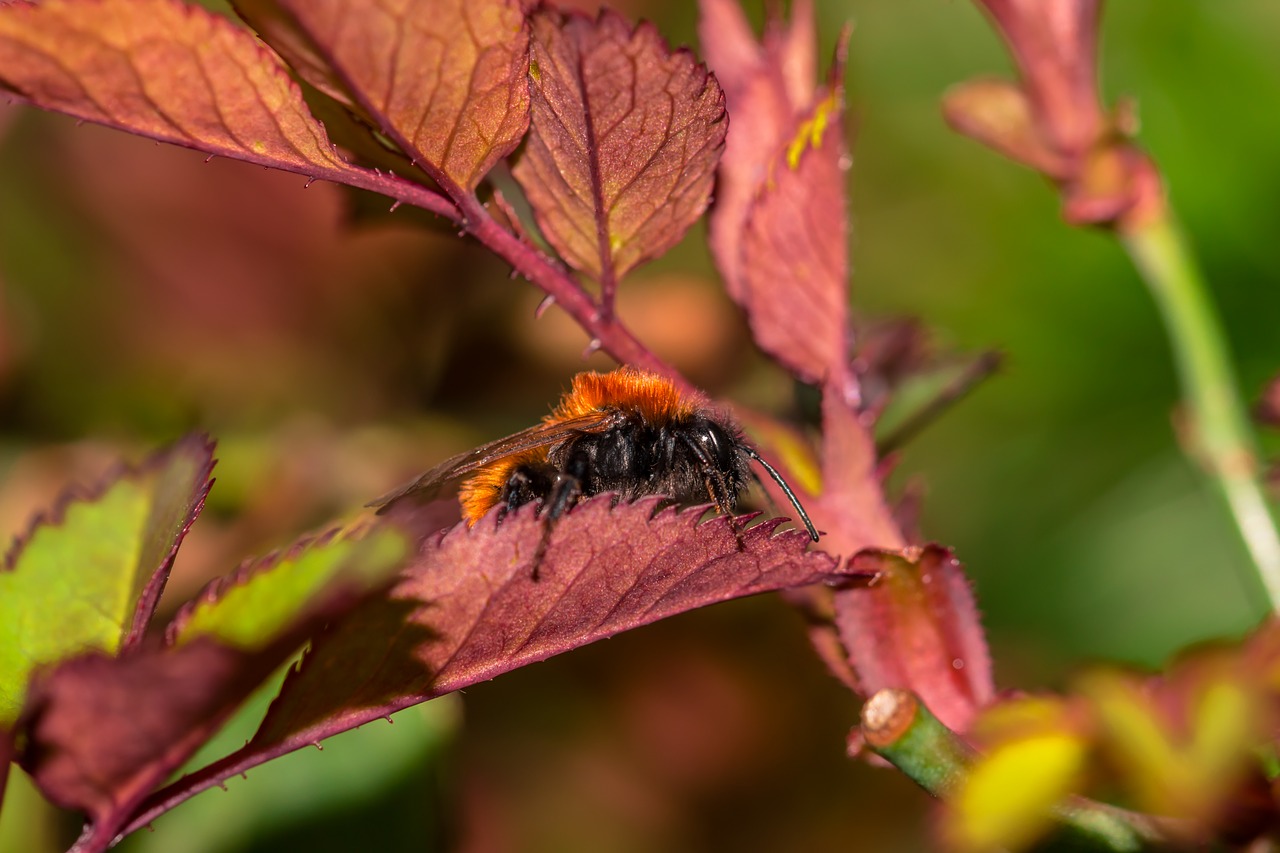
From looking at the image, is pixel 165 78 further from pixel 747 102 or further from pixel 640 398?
pixel 640 398

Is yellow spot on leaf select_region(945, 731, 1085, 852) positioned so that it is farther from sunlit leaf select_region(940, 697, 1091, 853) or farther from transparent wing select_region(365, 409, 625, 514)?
transparent wing select_region(365, 409, 625, 514)

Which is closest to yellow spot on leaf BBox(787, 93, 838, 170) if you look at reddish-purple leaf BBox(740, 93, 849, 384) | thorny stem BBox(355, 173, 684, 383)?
reddish-purple leaf BBox(740, 93, 849, 384)

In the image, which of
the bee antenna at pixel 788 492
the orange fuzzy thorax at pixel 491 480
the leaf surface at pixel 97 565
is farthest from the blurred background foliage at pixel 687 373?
the leaf surface at pixel 97 565

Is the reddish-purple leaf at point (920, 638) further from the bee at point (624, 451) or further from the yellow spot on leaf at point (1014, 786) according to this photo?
the bee at point (624, 451)

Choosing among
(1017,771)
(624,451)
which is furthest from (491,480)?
(1017,771)

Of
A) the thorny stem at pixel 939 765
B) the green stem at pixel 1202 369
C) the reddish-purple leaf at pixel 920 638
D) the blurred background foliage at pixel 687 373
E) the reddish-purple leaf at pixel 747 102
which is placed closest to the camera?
the thorny stem at pixel 939 765

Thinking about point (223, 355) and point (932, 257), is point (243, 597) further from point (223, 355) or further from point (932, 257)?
point (932, 257)
